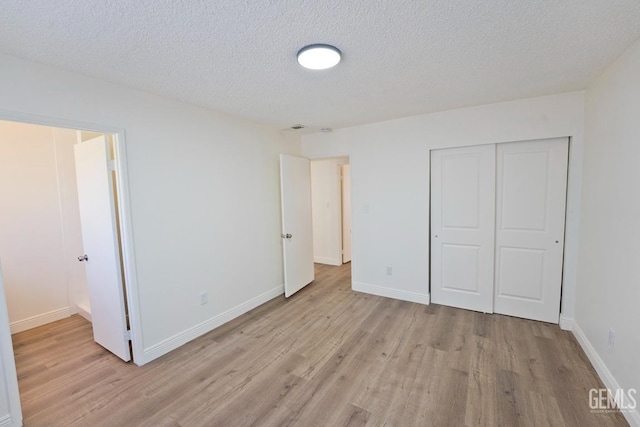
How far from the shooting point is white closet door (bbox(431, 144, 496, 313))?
304 centimetres

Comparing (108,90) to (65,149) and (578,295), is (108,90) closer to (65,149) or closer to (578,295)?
(65,149)

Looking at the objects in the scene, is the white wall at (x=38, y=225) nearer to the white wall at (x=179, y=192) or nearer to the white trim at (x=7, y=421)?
the white wall at (x=179, y=192)

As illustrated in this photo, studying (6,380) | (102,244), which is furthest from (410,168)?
(6,380)

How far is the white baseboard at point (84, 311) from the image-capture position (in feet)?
10.4

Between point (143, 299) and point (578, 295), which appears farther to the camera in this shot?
point (578, 295)

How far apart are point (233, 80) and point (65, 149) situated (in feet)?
8.66

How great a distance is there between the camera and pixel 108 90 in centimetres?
211

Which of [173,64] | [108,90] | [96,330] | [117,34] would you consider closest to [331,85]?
[173,64]

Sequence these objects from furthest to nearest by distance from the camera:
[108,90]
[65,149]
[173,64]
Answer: [65,149], [108,90], [173,64]

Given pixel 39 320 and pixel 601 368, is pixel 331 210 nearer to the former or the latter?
pixel 601 368

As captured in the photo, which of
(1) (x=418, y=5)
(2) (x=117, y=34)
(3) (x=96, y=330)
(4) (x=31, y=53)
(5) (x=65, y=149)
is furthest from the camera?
(5) (x=65, y=149)

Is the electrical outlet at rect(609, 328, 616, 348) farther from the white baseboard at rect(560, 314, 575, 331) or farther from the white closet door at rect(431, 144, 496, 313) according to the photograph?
the white closet door at rect(431, 144, 496, 313)

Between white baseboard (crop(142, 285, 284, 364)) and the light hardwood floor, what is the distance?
7 centimetres

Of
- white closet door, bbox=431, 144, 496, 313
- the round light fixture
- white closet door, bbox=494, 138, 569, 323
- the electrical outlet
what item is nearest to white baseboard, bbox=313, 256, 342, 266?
white closet door, bbox=431, 144, 496, 313
